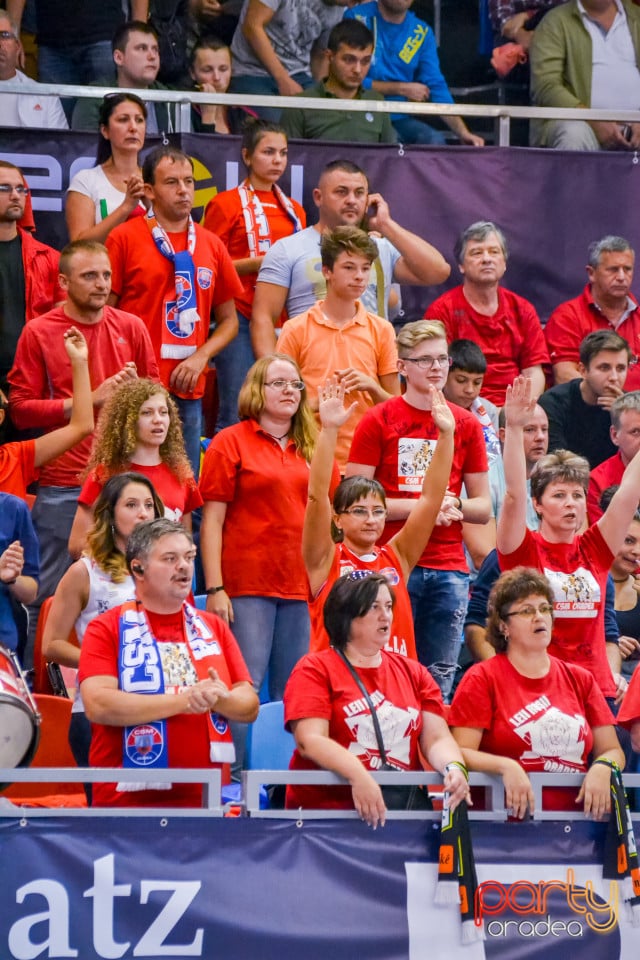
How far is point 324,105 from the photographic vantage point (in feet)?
29.4

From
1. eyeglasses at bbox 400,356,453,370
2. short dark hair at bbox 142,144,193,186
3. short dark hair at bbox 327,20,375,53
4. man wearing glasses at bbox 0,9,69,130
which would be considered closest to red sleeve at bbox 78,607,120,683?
eyeglasses at bbox 400,356,453,370

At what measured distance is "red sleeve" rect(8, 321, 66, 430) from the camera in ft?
23.6

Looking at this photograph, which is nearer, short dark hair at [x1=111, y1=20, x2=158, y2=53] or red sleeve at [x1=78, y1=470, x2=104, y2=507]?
red sleeve at [x1=78, y1=470, x2=104, y2=507]

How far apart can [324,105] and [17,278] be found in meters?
2.23

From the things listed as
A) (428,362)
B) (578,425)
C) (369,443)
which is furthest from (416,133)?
(369,443)

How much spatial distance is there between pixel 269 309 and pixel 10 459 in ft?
6.53

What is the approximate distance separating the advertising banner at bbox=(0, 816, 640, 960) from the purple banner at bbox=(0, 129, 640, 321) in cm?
509

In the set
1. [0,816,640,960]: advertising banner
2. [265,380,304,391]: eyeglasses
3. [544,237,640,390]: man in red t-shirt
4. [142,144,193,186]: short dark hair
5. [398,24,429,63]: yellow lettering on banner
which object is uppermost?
[398,24,429,63]: yellow lettering on banner

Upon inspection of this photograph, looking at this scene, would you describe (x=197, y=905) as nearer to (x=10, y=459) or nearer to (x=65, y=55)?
(x=10, y=459)

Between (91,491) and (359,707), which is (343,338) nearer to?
(91,491)

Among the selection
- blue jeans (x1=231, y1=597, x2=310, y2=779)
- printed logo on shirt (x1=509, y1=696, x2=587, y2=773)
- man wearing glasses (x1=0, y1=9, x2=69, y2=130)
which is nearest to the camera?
printed logo on shirt (x1=509, y1=696, x2=587, y2=773)

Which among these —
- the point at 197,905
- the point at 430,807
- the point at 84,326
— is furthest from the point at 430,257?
the point at 197,905

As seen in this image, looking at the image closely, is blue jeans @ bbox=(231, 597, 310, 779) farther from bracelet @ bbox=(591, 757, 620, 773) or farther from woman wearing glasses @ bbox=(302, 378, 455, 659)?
bracelet @ bbox=(591, 757, 620, 773)

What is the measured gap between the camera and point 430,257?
8516mm
